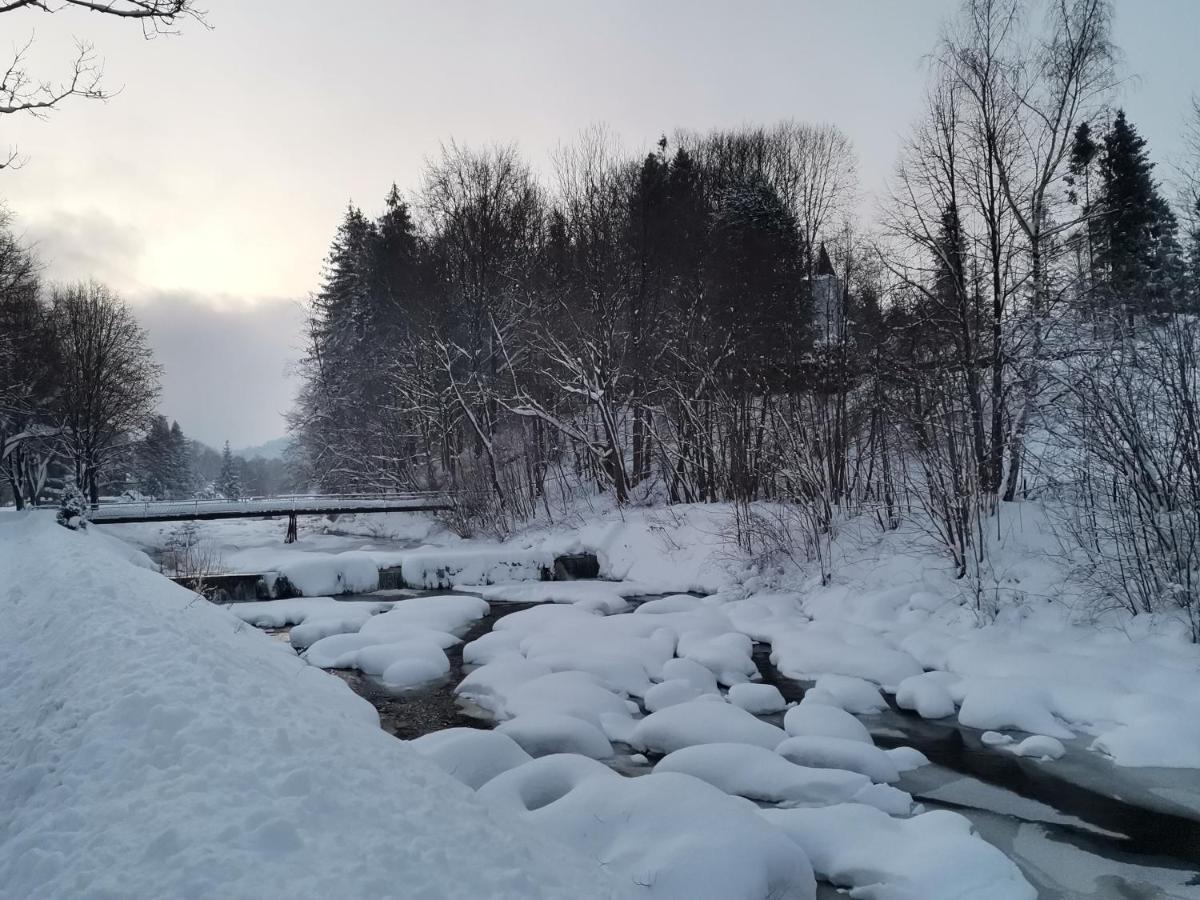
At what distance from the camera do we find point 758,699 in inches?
289

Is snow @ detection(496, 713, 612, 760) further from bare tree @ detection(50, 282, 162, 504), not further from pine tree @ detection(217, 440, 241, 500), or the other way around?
pine tree @ detection(217, 440, 241, 500)

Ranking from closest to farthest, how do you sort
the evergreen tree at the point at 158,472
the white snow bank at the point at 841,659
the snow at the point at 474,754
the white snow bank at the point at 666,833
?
the white snow bank at the point at 666,833
the snow at the point at 474,754
the white snow bank at the point at 841,659
the evergreen tree at the point at 158,472

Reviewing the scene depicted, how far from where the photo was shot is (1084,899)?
12.8ft

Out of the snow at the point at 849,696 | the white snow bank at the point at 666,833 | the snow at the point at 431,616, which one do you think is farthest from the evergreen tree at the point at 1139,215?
the white snow bank at the point at 666,833

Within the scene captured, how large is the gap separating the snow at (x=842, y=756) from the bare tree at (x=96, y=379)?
108ft

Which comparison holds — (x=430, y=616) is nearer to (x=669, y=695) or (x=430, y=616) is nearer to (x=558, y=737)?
(x=669, y=695)

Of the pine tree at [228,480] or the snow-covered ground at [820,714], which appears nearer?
the snow-covered ground at [820,714]

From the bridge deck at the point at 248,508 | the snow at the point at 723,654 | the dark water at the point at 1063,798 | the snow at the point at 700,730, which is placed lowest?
the dark water at the point at 1063,798

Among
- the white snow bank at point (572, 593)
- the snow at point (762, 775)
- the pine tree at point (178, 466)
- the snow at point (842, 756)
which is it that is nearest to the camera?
the snow at point (762, 775)

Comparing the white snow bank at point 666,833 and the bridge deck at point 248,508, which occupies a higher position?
the bridge deck at point 248,508

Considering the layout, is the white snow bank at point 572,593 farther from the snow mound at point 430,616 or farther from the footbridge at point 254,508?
the footbridge at point 254,508

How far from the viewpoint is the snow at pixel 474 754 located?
495cm

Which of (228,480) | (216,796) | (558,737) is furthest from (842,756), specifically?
(228,480)

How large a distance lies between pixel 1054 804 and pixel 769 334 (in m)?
14.7
